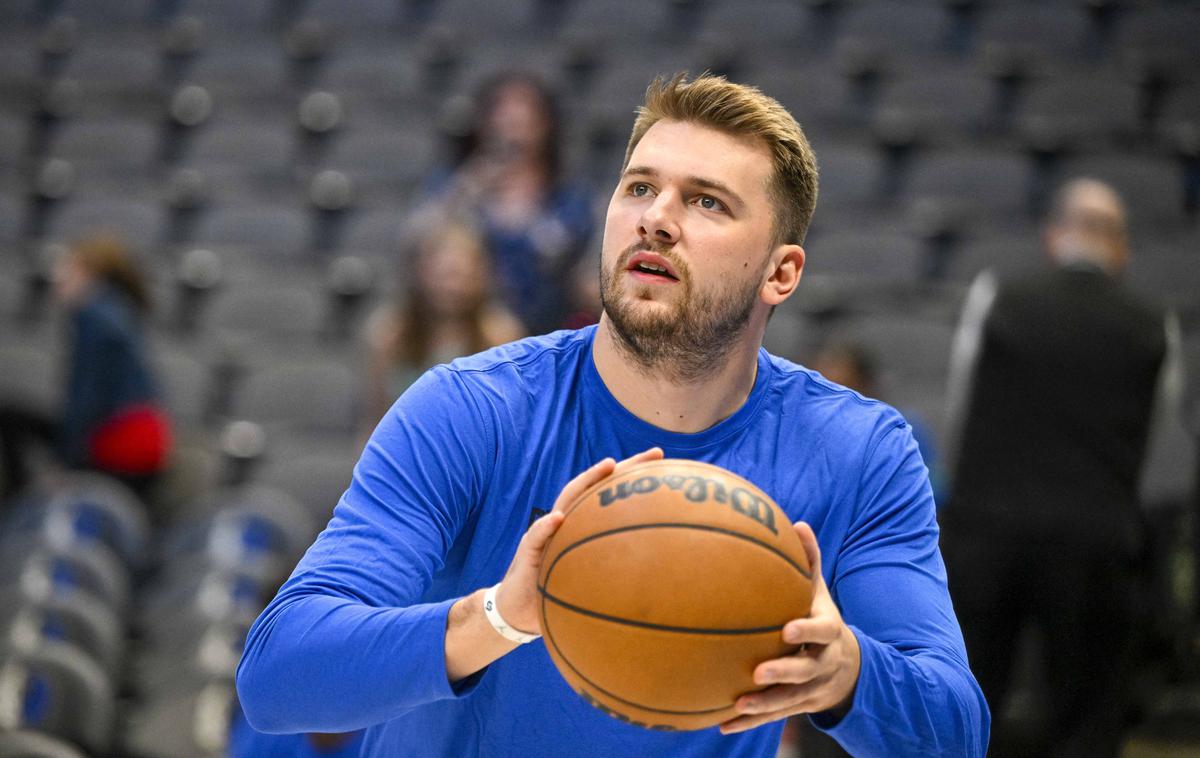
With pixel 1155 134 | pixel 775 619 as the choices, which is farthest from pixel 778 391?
pixel 1155 134

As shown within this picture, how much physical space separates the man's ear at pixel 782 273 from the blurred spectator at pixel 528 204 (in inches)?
118

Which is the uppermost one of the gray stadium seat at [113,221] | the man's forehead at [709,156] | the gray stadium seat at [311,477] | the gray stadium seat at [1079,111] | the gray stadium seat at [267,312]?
the gray stadium seat at [1079,111]

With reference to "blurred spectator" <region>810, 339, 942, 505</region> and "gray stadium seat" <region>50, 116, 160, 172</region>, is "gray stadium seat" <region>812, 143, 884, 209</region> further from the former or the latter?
"gray stadium seat" <region>50, 116, 160, 172</region>

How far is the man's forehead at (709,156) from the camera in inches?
84.5

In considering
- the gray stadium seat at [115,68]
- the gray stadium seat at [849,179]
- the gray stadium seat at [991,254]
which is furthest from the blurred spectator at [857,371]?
the gray stadium seat at [115,68]

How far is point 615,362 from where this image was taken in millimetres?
2207

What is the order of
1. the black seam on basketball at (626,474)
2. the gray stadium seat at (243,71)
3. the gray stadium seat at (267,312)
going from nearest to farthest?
the black seam on basketball at (626,474) < the gray stadium seat at (267,312) < the gray stadium seat at (243,71)

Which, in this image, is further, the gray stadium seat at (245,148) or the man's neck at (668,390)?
the gray stadium seat at (245,148)

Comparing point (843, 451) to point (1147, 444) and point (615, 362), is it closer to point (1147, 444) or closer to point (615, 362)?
point (615, 362)

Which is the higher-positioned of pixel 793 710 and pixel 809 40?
pixel 809 40

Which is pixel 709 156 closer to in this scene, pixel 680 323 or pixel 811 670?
pixel 680 323

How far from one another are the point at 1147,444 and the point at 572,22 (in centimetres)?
616

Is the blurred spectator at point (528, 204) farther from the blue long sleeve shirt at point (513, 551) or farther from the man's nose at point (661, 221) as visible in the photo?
the man's nose at point (661, 221)

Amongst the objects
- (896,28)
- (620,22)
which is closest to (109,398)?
(620,22)
